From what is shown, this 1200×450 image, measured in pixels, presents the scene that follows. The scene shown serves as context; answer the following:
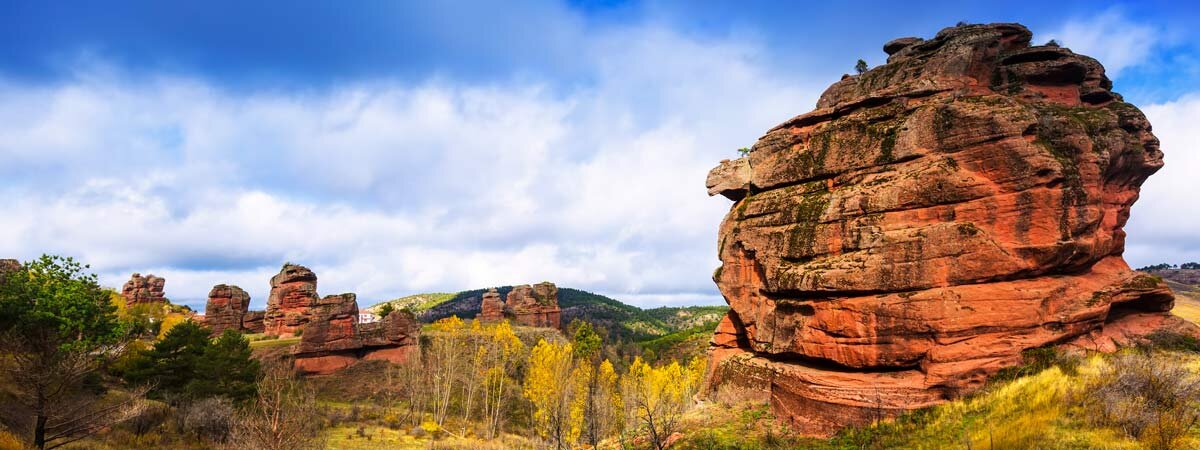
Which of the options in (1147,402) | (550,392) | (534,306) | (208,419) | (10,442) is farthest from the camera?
(534,306)

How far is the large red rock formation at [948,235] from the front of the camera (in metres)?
16.1

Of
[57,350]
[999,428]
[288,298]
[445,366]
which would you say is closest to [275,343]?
[288,298]

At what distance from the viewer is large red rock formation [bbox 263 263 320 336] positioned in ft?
222

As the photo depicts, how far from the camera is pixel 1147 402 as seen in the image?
1154cm

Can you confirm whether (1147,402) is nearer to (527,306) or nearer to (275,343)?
(275,343)

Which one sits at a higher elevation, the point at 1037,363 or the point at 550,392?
the point at 1037,363

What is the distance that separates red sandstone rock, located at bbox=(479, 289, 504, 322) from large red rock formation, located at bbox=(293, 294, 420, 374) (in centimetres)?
3614

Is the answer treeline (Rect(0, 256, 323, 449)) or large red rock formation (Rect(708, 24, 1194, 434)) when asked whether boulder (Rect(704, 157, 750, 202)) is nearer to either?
large red rock formation (Rect(708, 24, 1194, 434))

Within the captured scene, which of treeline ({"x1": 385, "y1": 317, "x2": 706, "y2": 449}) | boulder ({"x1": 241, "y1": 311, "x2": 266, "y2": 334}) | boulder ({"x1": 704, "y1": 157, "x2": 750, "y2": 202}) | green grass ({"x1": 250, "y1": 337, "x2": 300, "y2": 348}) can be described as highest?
boulder ({"x1": 704, "y1": 157, "x2": 750, "y2": 202})

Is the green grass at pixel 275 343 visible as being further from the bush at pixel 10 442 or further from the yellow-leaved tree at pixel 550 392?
the bush at pixel 10 442

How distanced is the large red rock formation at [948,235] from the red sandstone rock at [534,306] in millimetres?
84951

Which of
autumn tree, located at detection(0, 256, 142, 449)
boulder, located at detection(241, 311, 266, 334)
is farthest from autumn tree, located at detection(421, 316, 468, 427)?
boulder, located at detection(241, 311, 266, 334)

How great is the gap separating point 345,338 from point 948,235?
64.6m

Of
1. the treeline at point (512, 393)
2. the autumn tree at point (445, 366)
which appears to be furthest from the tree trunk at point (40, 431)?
the autumn tree at point (445, 366)
